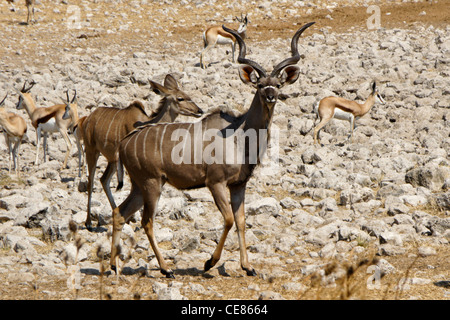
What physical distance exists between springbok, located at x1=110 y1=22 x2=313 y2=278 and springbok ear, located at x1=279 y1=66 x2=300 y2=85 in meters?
0.04

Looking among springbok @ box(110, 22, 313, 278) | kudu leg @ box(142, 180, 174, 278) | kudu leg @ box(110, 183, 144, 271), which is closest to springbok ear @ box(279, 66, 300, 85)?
springbok @ box(110, 22, 313, 278)

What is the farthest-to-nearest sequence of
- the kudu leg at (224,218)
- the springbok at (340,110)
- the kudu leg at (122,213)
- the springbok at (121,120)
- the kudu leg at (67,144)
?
the springbok at (340,110)
the kudu leg at (67,144)
the springbok at (121,120)
the kudu leg at (122,213)
the kudu leg at (224,218)

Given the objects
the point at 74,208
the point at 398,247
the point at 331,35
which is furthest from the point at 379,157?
the point at 331,35

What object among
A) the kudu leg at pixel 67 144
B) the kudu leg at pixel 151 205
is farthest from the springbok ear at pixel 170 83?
the kudu leg at pixel 67 144

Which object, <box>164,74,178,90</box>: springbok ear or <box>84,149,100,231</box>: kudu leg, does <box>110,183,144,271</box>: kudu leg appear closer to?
<box>84,149,100,231</box>: kudu leg

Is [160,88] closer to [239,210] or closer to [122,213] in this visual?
[122,213]

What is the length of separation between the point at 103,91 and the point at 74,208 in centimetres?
598

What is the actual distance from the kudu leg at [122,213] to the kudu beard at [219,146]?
21.9 inches

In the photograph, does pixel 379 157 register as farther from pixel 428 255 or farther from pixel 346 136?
pixel 428 255

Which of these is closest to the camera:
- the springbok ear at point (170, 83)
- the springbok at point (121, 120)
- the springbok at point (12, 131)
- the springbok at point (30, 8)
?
the springbok at point (121, 120)

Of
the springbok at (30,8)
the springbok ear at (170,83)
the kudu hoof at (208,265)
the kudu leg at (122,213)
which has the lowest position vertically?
the kudu hoof at (208,265)

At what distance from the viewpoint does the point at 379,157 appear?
11164mm

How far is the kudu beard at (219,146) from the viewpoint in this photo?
6.46m

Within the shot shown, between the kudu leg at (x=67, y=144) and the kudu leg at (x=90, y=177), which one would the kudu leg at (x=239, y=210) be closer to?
the kudu leg at (x=90, y=177)
